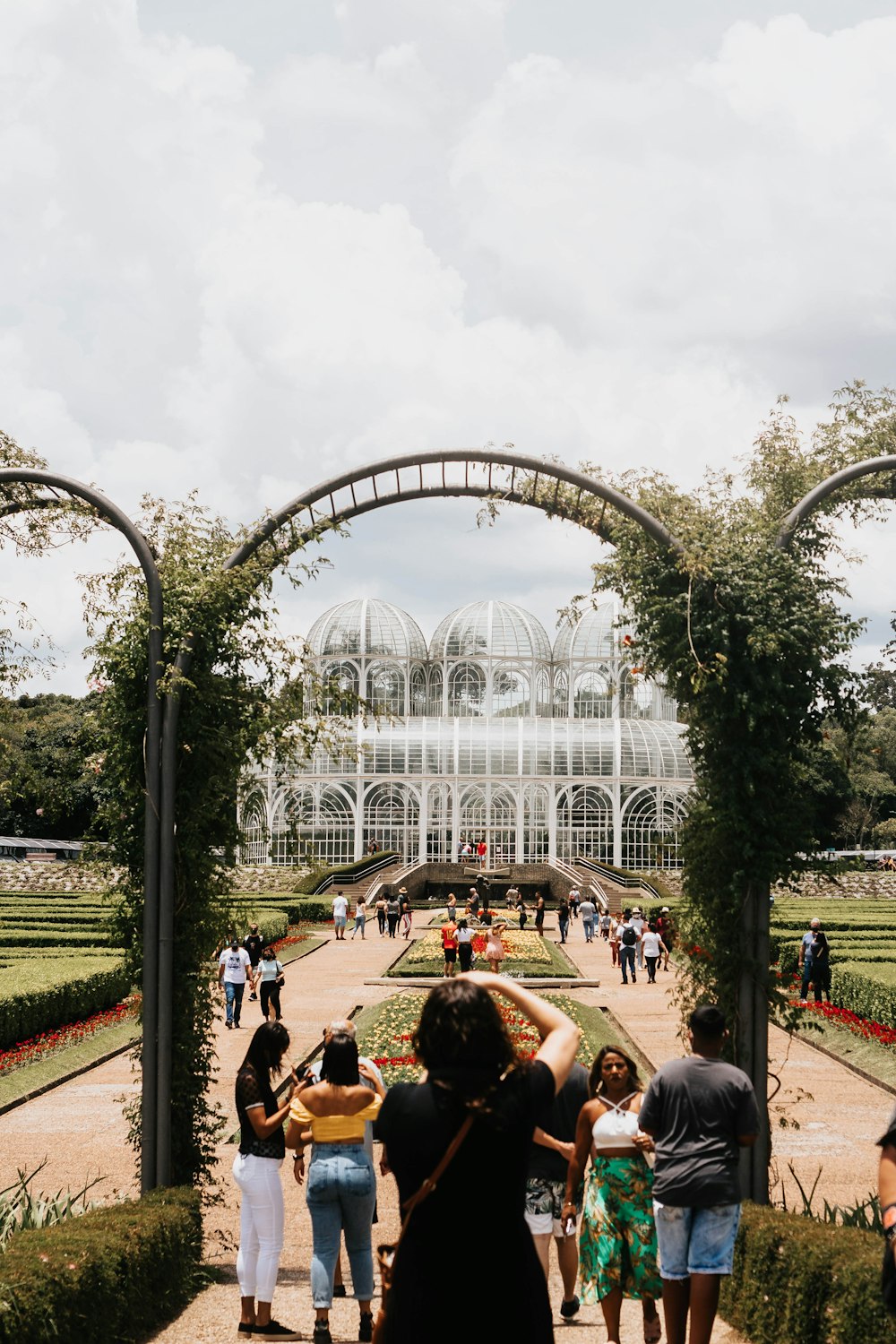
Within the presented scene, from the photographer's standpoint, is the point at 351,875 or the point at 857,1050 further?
the point at 351,875

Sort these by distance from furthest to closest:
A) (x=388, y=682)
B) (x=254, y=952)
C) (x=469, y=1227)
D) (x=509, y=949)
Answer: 1. (x=388, y=682)
2. (x=509, y=949)
3. (x=254, y=952)
4. (x=469, y=1227)

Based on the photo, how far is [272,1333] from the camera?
18.3 ft

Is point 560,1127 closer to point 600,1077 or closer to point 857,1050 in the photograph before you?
point 600,1077

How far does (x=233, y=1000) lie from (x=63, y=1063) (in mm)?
2226

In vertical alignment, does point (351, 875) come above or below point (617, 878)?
above

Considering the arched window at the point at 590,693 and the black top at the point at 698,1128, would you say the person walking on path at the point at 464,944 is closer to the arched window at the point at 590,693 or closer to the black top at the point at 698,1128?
the black top at the point at 698,1128

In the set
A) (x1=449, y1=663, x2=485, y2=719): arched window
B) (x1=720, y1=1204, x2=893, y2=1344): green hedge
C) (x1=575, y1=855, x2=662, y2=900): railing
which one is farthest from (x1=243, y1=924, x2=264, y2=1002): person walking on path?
(x1=449, y1=663, x2=485, y2=719): arched window

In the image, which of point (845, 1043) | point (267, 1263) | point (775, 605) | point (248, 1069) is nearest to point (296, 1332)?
point (267, 1263)

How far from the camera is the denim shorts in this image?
4.85 metres

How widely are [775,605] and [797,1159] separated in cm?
438

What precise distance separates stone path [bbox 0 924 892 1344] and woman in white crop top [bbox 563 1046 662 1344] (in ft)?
1.87

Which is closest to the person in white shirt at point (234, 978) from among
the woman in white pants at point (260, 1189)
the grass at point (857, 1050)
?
→ the grass at point (857, 1050)

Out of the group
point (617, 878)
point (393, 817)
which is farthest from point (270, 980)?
point (393, 817)

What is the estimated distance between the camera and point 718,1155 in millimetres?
4824
